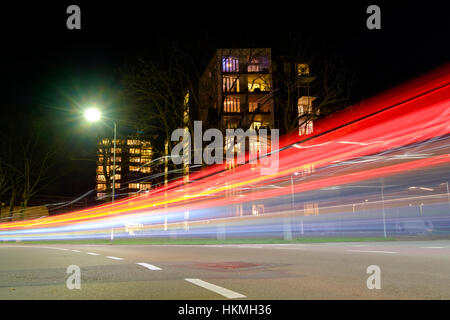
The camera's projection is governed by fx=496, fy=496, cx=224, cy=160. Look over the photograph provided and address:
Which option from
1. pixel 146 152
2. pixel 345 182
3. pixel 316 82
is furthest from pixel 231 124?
pixel 345 182

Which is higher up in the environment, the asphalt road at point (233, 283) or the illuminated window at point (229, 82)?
the illuminated window at point (229, 82)

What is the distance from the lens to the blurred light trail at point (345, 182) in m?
18.9

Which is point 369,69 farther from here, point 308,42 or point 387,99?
point 387,99

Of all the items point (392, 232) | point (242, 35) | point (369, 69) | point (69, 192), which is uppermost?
point (242, 35)

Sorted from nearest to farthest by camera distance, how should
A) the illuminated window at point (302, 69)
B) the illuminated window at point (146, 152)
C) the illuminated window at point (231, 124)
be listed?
1. the illuminated window at point (302, 69)
2. the illuminated window at point (146, 152)
3. the illuminated window at point (231, 124)

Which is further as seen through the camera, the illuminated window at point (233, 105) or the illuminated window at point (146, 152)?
the illuminated window at point (233, 105)

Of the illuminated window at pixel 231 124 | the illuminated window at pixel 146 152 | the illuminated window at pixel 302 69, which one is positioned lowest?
the illuminated window at pixel 146 152

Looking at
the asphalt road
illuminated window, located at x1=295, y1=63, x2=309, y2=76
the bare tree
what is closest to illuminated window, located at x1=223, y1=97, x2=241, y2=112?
the bare tree

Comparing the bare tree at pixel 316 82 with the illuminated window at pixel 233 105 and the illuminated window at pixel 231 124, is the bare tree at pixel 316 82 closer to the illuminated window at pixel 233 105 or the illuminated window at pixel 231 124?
the illuminated window at pixel 231 124

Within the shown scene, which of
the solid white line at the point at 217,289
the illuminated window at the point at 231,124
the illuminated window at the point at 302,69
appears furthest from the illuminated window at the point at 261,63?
the solid white line at the point at 217,289

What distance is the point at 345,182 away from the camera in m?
35.1
